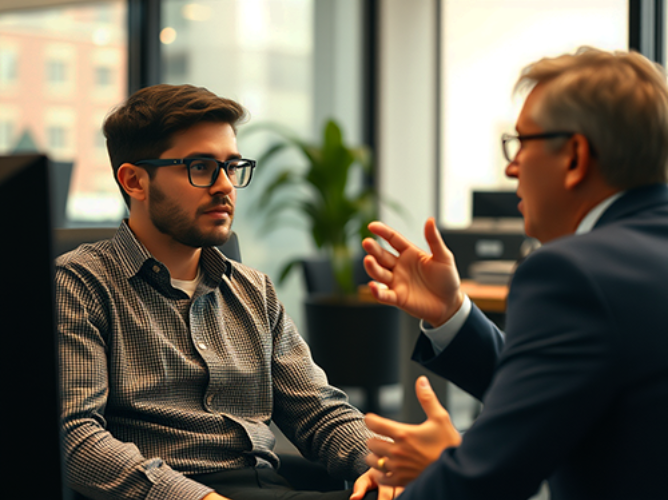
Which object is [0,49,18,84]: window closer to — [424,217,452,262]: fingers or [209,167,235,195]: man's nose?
[209,167,235,195]: man's nose

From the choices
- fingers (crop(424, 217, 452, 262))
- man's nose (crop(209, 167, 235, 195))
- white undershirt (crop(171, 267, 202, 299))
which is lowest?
white undershirt (crop(171, 267, 202, 299))

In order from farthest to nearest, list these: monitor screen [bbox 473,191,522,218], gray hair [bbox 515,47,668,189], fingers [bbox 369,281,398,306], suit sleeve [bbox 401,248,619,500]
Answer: monitor screen [bbox 473,191,522,218]
fingers [bbox 369,281,398,306]
gray hair [bbox 515,47,668,189]
suit sleeve [bbox 401,248,619,500]

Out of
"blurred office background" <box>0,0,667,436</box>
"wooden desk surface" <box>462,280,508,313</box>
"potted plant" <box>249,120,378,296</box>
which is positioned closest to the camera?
"wooden desk surface" <box>462,280,508,313</box>

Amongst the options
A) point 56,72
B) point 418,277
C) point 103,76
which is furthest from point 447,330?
point 56,72

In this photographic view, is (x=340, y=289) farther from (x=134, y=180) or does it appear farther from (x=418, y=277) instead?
(x=418, y=277)

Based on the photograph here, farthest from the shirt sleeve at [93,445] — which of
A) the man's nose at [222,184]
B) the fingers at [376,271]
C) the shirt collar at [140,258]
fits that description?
the fingers at [376,271]

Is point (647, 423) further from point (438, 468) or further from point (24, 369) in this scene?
point (24, 369)

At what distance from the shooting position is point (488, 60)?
17.0 ft

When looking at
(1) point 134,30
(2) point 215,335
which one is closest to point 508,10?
(1) point 134,30

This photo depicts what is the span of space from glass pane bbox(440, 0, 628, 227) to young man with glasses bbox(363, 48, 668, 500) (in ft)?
12.6

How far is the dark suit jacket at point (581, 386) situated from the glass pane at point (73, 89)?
457 centimetres

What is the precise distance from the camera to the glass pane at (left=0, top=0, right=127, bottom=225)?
5.21 metres

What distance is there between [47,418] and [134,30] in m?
4.89

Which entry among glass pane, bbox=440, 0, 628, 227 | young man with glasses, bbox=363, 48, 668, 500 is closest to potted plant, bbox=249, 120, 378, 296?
glass pane, bbox=440, 0, 628, 227
